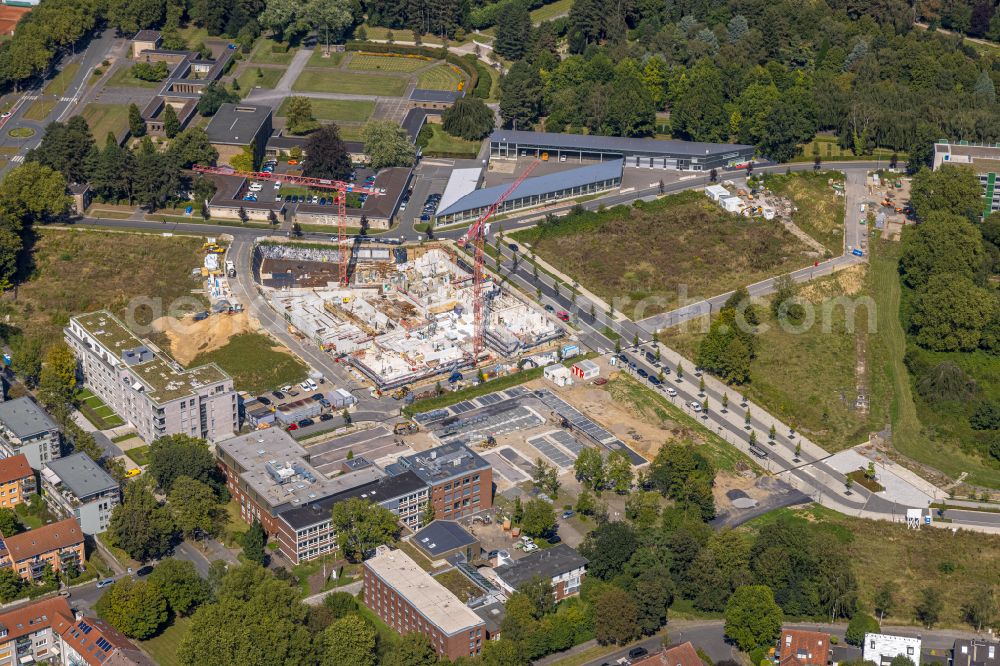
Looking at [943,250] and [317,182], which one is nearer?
[943,250]

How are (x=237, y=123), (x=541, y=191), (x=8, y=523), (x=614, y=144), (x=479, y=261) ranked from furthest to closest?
(x=614, y=144), (x=237, y=123), (x=541, y=191), (x=479, y=261), (x=8, y=523)

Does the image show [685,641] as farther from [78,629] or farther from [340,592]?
[78,629]

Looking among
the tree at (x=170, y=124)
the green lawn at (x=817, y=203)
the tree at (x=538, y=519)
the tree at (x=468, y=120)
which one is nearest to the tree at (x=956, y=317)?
the green lawn at (x=817, y=203)

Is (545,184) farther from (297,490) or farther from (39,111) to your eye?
(39,111)

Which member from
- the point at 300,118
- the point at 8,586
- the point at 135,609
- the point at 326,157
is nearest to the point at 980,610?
the point at 135,609

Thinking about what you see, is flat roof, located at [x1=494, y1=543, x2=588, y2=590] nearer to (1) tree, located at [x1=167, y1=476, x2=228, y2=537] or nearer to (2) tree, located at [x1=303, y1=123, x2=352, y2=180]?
(1) tree, located at [x1=167, y1=476, x2=228, y2=537]

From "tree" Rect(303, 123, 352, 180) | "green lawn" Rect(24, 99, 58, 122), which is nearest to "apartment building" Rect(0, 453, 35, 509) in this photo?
"tree" Rect(303, 123, 352, 180)

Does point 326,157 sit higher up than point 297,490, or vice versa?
point 326,157

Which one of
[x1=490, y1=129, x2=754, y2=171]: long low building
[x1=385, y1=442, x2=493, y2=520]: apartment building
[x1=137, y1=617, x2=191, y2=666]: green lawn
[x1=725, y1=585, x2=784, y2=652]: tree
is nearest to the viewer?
[x1=137, y1=617, x2=191, y2=666]: green lawn

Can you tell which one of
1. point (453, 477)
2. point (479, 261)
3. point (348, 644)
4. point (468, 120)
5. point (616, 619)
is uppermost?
point (468, 120)
